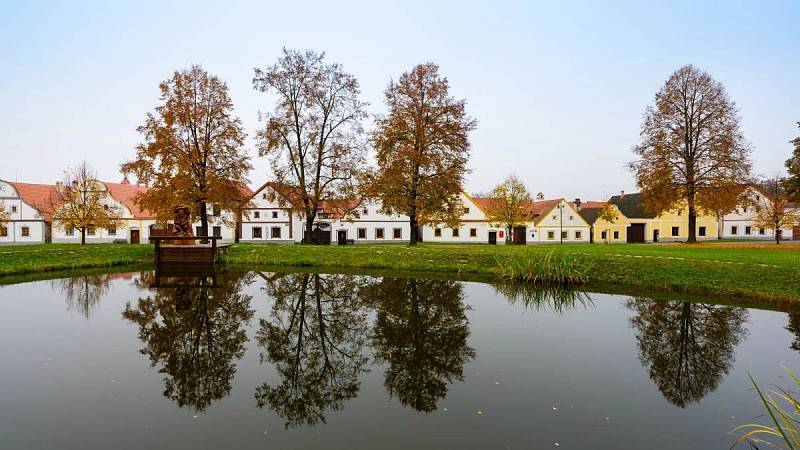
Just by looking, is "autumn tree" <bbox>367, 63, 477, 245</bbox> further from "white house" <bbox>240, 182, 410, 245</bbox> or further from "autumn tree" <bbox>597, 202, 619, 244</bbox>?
"autumn tree" <bbox>597, 202, 619, 244</bbox>

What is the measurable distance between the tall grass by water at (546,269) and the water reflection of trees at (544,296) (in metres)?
0.78

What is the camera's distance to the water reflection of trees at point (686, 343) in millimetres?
6004

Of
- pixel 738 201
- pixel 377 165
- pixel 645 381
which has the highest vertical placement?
pixel 377 165

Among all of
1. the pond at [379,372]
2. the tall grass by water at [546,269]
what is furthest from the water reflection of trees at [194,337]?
the tall grass by water at [546,269]

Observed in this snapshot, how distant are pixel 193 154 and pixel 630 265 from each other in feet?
86.9

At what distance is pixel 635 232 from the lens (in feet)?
178

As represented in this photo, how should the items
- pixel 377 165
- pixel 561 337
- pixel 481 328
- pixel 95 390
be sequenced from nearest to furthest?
pixel 95 390
pixel 561 337
pixel 481 328
pixel 377 165

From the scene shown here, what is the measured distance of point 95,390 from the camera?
548cm

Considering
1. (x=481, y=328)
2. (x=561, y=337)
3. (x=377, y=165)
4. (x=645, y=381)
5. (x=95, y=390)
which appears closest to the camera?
(x=95, y=390)

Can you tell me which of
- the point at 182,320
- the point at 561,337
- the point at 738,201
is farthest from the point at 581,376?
the point at 738,201

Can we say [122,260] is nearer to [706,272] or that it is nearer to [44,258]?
[44,258]

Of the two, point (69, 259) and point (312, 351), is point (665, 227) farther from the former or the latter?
point (69, 259)

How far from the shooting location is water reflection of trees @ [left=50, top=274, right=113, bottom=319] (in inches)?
422

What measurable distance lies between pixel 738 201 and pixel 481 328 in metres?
29.5
